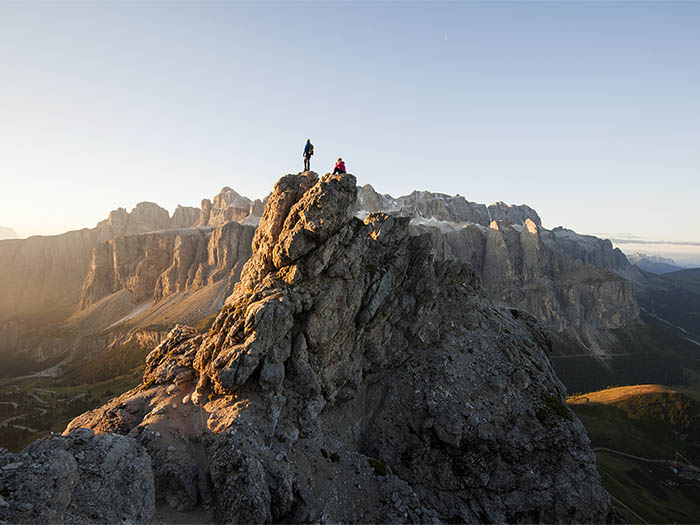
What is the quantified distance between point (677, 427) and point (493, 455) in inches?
6249

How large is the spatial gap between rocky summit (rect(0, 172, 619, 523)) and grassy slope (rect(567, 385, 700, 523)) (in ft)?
199

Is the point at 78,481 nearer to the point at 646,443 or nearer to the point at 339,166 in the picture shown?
the point at 339,166

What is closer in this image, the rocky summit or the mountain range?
the mountain range

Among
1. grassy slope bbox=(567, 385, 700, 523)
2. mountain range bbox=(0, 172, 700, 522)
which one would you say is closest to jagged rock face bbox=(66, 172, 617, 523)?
mountain range bbox=(0, 172, 700, 522)

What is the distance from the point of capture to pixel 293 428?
121ft

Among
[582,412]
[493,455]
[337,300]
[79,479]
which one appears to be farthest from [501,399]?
[582,412]

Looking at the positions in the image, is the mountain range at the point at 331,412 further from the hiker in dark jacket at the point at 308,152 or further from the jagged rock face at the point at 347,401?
the hiker in dark jacket at the point at 308,152

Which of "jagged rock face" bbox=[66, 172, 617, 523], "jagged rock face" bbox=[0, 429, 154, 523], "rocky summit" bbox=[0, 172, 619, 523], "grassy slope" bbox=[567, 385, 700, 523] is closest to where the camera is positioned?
"jagged rock face" bbox=[0, 429, 154, 523]

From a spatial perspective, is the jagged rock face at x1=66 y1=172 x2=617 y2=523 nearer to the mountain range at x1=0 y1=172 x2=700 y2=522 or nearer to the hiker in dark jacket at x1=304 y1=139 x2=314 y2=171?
the mountain range at x1=0 y1=172 x2=700 y2=522

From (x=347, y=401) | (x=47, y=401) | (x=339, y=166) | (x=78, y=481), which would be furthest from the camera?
(x=47, y=401)

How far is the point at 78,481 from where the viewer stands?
22.6 m

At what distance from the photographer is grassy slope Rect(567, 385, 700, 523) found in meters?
84.9

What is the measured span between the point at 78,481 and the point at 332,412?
99.1 feet

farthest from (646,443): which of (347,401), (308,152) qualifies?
(308,152)
